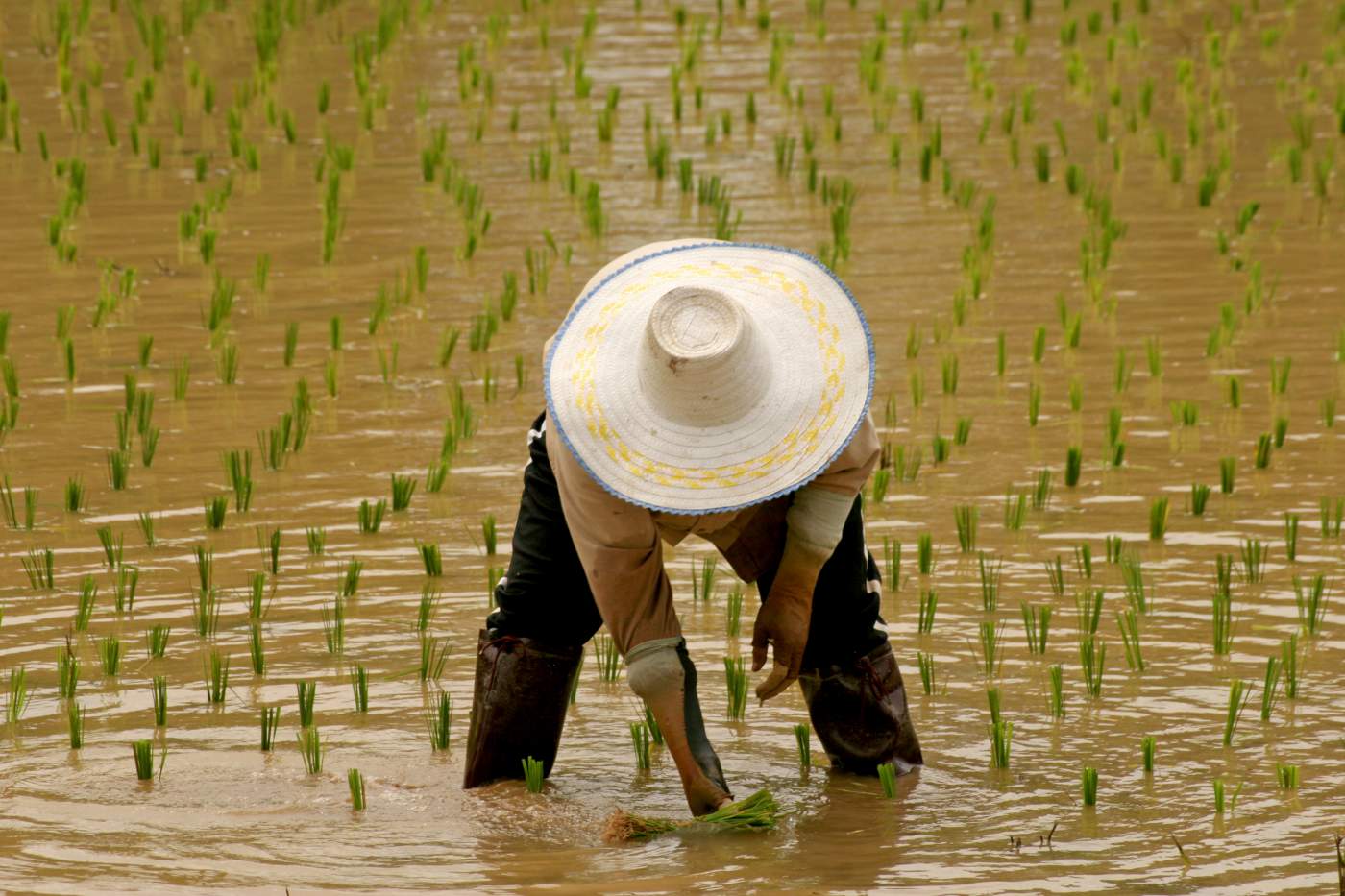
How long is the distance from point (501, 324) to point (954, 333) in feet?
4.99

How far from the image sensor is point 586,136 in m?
10.3

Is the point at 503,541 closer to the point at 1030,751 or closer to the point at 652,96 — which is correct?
the point at 1030,751

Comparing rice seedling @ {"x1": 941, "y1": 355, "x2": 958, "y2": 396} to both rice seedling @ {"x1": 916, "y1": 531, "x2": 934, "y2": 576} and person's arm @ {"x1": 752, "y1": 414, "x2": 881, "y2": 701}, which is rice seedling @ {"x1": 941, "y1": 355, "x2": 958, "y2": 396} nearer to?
rice seedling @ {"x1": 916, "y1": 531, "x2": 934, "y2": 576}

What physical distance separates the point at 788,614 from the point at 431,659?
49.5 inches

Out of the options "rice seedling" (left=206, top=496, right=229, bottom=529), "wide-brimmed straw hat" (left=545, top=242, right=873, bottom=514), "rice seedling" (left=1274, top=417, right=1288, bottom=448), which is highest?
"wide-brimmed straw hat" (left=545, top=242, right=873, bottom=514)

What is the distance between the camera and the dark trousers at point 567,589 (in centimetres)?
387

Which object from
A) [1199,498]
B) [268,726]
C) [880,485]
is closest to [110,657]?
[268,726]

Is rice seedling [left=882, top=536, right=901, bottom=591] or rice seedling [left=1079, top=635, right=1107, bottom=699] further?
rice seedling [left=882, top=536, right=901, bottom=591]

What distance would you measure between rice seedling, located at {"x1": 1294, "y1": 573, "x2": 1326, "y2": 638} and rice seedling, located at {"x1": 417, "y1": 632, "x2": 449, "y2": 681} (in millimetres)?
1845

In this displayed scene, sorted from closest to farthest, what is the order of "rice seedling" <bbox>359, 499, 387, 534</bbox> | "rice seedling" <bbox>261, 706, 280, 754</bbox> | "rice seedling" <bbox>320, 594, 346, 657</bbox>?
"rice seedling" <bbox>261, 706, 280, 754</bbox> → "rice seedling" <bbox>320, 594, 346, 657</bbox> → "rice seedling" <bbox>359, 499, 387, 534</bbox>

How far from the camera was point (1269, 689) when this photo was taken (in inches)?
169

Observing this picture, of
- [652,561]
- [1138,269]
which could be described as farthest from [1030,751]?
[1138,269]

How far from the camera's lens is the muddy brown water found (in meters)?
3.82

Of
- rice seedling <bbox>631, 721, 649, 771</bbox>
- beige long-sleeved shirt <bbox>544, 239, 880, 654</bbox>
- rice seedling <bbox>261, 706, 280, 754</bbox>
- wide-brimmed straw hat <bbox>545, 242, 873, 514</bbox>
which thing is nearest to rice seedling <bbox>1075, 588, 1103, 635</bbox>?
rice seedling <bbox>631, 721, 649, 771</bbox>
